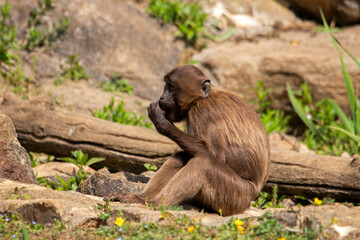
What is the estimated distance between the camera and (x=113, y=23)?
1171cm

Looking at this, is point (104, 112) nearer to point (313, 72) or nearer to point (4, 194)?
point (4, 194)

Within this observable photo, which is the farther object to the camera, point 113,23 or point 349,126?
point 113,23

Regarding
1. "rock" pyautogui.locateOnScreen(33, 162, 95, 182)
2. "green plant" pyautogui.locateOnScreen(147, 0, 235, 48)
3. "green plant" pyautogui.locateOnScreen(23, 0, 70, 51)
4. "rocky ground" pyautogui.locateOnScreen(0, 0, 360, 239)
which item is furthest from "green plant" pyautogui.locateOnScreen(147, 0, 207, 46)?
"rock" pyautogui.locateOnScreen(33, 162, 95, 182)

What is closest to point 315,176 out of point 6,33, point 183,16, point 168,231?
point 168,231

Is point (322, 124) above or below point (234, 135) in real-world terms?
below

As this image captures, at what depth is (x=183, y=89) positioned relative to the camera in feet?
18.2

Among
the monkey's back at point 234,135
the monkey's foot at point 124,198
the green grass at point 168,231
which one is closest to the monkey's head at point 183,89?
the monkey's back at point 234,135

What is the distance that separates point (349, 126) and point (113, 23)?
646 cm

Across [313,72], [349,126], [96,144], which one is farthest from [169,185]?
[313,72]

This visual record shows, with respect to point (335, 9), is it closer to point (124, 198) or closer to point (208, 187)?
point (208, 187)

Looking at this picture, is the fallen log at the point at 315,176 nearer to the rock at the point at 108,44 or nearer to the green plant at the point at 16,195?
the green plant at the point at 16,195

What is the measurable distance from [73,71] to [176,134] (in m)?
6.03

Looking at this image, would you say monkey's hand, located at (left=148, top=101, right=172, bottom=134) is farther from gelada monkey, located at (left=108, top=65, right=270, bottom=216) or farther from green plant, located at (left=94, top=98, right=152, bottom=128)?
green plant, located at (left=94, top=98, right=152, bottom=128)

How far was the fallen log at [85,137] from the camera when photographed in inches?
273
